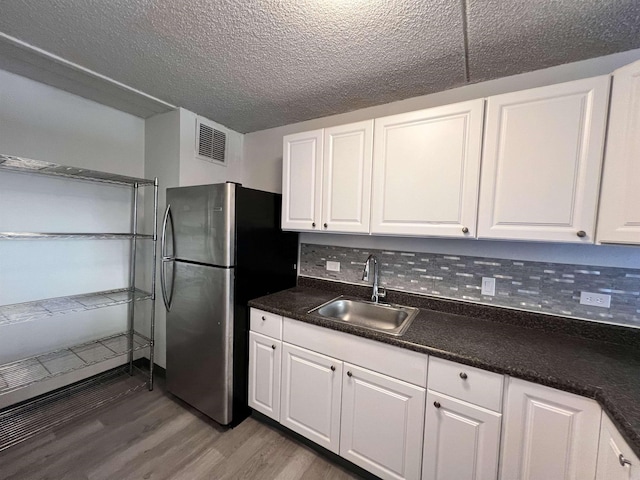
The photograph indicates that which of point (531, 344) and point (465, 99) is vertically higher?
point (465, 99)

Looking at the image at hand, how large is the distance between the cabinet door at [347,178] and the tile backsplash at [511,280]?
0.39 metres

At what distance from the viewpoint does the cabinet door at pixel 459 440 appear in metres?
1.13

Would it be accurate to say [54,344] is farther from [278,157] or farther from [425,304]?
[425,304]

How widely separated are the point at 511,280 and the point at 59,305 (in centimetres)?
303

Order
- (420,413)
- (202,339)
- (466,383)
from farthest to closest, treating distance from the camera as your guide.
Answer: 1. (202,339)
2. (420,413)
3. (466,383)

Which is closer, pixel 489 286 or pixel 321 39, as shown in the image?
pixel 321 39

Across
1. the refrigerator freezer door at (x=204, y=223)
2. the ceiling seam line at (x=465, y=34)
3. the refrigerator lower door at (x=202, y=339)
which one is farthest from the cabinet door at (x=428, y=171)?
the refrigerator lower door at (x=202, y=339)

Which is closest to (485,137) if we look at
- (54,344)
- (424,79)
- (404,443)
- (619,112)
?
(619,112)

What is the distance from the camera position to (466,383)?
116cm

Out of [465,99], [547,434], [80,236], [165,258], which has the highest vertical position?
[465,99]

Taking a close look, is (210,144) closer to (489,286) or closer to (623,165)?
(489,286)

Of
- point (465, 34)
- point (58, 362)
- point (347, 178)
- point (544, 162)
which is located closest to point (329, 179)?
point (347, 178)

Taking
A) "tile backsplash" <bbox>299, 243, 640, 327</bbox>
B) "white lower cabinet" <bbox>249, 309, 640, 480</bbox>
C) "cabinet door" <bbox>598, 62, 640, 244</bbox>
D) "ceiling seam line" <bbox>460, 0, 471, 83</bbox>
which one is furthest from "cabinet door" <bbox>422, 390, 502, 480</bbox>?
"ceiling seam line" <bbox>460, 0, 471, 83</bbox>

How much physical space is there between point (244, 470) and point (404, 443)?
37.1 inches
